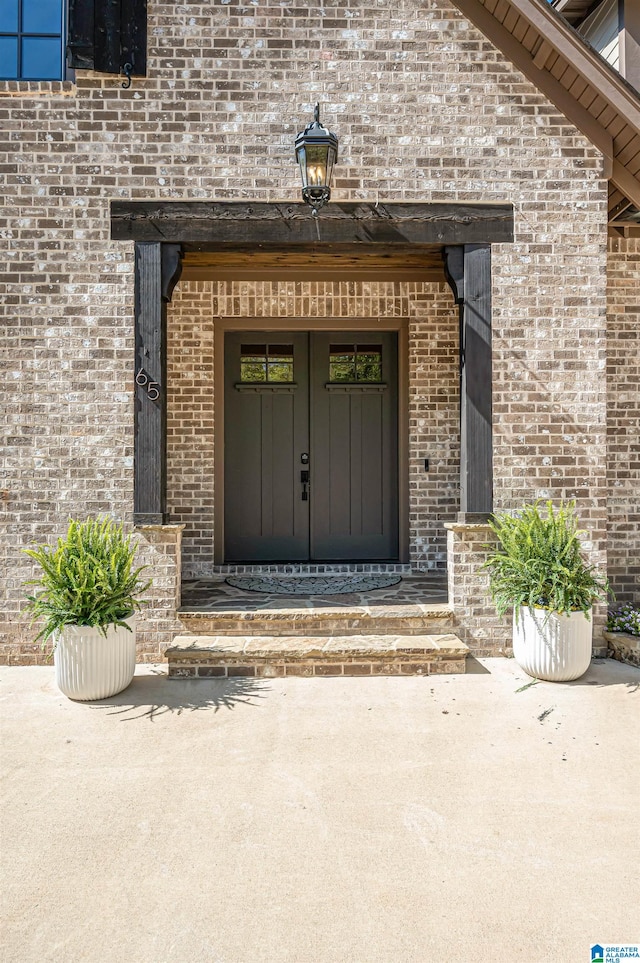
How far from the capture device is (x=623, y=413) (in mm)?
5605

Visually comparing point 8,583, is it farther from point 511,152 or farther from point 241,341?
point 511,152

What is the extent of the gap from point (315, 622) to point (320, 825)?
2123 millimetres

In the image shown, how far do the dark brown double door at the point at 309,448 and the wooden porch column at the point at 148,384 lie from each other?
174 centimetres

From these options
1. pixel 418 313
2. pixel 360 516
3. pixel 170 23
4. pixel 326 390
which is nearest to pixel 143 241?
pixel 170 23

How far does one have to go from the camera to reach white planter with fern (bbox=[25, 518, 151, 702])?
3988mm

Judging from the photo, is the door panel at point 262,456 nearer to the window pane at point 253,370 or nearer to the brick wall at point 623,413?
the window pane at point 253,370

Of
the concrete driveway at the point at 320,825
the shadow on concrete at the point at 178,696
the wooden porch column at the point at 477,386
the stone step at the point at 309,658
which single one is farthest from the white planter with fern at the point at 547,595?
the shadow on concrete at the point at 178,696

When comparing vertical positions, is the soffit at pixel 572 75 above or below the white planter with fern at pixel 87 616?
above

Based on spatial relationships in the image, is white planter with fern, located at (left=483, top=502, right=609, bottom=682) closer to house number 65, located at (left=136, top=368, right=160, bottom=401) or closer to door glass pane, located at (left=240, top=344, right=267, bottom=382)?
house number 65, located at (left=136, top=368, right=160, bottom=401)

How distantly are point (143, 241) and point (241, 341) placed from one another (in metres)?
1.87

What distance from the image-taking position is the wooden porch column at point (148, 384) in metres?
4.74

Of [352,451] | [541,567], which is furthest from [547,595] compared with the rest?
[352,451]

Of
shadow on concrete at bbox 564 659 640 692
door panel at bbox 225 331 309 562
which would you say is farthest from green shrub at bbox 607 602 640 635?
door panel at bbox 225 331 309 562

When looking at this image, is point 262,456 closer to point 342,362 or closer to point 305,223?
point 342,362
